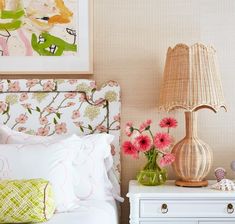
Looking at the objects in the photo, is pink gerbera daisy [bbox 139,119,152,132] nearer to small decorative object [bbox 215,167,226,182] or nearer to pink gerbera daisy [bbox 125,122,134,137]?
pink gerbera daisy [bbox 125,122,134,137]

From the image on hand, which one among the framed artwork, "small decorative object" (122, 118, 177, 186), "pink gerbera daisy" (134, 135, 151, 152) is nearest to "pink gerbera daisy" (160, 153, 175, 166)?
"small decorative object" (122, 118, 177, 186)

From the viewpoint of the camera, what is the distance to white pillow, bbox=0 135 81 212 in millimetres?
2047

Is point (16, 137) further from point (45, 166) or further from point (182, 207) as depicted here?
point (182, 207)

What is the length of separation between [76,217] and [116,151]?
0.74 meters

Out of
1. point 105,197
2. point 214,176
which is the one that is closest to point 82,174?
point 105,197

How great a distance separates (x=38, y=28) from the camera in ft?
8.81

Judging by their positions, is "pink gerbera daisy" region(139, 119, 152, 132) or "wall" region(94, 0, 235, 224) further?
"wall" region(94, 0, 235, 224)

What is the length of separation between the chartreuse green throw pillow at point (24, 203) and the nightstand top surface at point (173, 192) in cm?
49

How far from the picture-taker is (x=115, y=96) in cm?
262

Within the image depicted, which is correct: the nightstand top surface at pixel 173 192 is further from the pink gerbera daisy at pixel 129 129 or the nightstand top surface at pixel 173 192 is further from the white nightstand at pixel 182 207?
the pink gerbera daisy at pixel 129 129

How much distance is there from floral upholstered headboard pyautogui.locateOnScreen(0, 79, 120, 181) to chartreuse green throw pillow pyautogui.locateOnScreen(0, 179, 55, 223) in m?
0.77

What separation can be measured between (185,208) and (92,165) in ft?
1.73

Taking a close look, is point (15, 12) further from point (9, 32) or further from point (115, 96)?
point (115, 96)

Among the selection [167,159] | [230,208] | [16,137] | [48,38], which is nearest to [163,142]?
[167,159]
